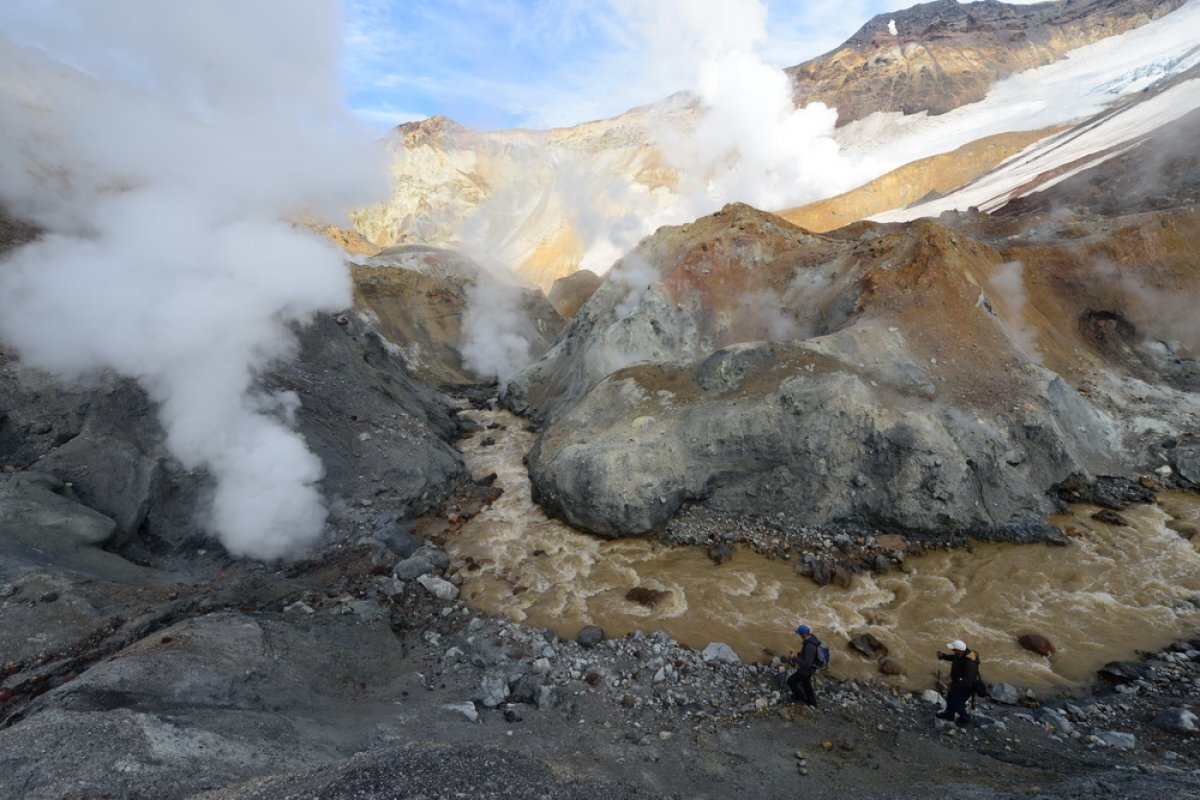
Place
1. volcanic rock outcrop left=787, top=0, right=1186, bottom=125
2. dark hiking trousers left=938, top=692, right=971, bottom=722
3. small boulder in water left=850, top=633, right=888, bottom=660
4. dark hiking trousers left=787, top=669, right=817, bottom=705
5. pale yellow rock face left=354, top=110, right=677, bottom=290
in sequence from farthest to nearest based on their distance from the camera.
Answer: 1. volcanic rock outcrop left=787, top=0, right=1186, bottom=125
2. pale yellow rock face left=354, top=110, right=677, bottom=290
3. small boulder in water left=850, top=633, right=888, bottom=660
4. dark hiking trousers left=787, top=669, right=817, bottom=705
5. dark hiking trousers left=938, top=692, right=971, bottom=722

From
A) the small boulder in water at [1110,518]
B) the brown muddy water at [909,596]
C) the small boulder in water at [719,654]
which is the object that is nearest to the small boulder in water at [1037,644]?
the brown muddy water at [909,596]

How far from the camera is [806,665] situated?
27.6 feet

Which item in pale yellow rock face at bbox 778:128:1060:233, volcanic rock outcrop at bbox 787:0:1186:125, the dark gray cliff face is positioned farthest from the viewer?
volcanic rock outcrop at bbox 787:0:1186:125

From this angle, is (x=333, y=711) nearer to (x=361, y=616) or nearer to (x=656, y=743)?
(x=361, y=616)

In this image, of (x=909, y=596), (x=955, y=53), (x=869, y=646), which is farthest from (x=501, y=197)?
(x=955, y=53)

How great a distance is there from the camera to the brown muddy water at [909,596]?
10.3 m

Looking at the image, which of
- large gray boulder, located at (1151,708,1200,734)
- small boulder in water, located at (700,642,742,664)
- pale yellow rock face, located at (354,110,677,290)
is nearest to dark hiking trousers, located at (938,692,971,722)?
large gray boulder, located at (1151,708,1200,734)

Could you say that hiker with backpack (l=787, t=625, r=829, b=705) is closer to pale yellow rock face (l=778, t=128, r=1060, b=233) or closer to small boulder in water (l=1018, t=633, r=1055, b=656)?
small boulder in water (l=1018, t=633, r=1055, b=656)

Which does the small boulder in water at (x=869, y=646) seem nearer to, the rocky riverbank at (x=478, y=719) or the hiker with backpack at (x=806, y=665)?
the rocky riverbank at (x=478, y=719)

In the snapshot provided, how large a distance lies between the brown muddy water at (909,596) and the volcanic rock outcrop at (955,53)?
371 feet

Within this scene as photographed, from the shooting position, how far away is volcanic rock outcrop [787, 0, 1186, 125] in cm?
10288

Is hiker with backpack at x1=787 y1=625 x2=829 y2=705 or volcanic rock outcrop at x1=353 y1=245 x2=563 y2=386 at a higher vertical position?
volcanic rock outcrop at x1=353 y1=245 x2=563 y2=386

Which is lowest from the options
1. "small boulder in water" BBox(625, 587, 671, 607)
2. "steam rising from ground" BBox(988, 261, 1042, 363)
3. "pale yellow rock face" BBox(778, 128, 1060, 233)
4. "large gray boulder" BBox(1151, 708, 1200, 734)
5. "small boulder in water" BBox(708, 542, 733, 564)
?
"large gray boulder" BBox(1151, 708, 1200, 734)

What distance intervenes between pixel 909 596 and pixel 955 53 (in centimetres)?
13753
